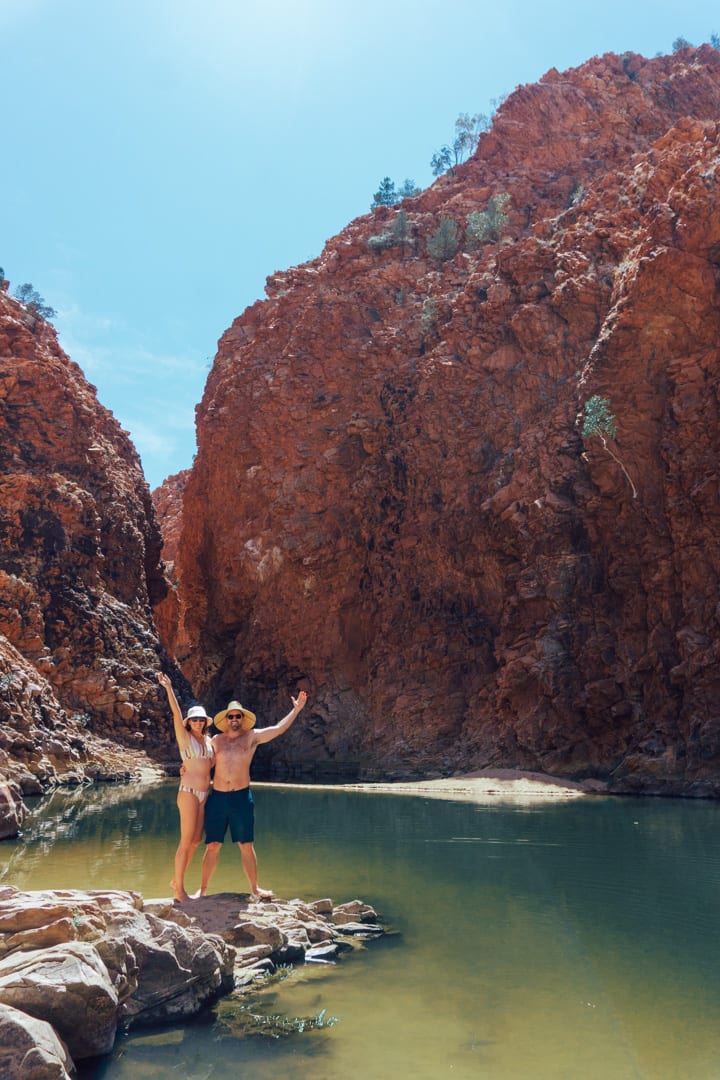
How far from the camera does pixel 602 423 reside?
32375 millimetres

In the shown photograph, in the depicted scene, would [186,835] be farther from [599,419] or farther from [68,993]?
[599,419]

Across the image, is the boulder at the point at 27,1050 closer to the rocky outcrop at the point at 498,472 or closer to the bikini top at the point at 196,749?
the bikini top at the point at 196,749

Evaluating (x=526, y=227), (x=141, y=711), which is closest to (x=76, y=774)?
(x=141, y=711)

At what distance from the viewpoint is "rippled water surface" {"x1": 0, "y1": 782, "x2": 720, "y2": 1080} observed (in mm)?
4608

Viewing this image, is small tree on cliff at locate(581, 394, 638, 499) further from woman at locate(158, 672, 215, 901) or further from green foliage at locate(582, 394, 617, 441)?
woman at locate(158, 672, 215, 901)

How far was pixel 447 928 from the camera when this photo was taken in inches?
295

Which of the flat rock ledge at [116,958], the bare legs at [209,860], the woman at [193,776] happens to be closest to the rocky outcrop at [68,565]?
the bare legs at [209,860]

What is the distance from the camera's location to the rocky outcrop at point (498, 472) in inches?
1213

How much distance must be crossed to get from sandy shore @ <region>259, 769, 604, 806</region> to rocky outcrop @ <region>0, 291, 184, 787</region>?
9.79 meters

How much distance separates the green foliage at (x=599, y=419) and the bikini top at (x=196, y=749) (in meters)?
27.4

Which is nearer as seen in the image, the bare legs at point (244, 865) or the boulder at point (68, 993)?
the boulder at point (68, 993)

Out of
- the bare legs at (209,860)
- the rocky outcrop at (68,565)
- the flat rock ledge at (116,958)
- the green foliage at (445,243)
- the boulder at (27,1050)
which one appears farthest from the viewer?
the green foliage at (445,243)

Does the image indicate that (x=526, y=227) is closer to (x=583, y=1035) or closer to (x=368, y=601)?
(x=368, y=601)

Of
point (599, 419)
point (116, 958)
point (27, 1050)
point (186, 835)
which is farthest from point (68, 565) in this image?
point (27, 1050)
